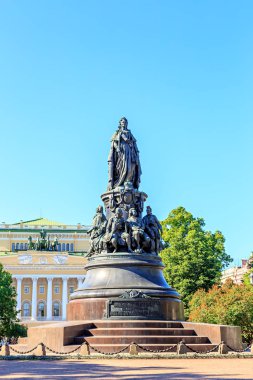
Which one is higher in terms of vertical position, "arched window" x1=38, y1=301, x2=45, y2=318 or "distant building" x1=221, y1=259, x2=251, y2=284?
"distant building" x1=221, y1=259, x2=251, y2=284

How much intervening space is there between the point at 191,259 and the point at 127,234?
25445 millimetres

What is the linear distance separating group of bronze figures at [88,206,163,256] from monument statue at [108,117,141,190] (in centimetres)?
172

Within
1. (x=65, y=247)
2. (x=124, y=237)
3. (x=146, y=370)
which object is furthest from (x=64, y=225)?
(x=146, y=370)

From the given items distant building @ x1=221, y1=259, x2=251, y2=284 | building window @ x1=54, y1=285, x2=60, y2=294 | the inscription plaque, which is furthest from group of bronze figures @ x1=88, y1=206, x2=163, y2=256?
distant building @ x1=221, y1=259, x2=251, y2=284

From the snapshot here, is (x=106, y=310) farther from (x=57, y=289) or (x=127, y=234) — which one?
(x=57, y=289)

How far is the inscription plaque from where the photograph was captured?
19891 mm

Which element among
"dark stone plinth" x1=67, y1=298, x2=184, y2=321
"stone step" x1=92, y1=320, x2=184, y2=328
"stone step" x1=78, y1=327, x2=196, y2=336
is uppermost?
"dark stone plinth" x1=67, y1=298, x2=184, y2=321

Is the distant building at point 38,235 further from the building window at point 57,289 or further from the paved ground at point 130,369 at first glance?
the paved ground at point 130,369

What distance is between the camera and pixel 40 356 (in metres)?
16.7

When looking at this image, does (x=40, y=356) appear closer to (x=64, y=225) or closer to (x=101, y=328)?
(x=101, y=328)

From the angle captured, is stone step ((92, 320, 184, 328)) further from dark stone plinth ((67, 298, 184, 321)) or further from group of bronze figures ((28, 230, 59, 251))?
group of bronze figures ((28, 230, 59, 251))

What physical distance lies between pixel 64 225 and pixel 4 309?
211 feet

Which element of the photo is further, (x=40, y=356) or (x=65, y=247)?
(x=65, y=247)

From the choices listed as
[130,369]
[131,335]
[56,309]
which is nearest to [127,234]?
[131,335]
